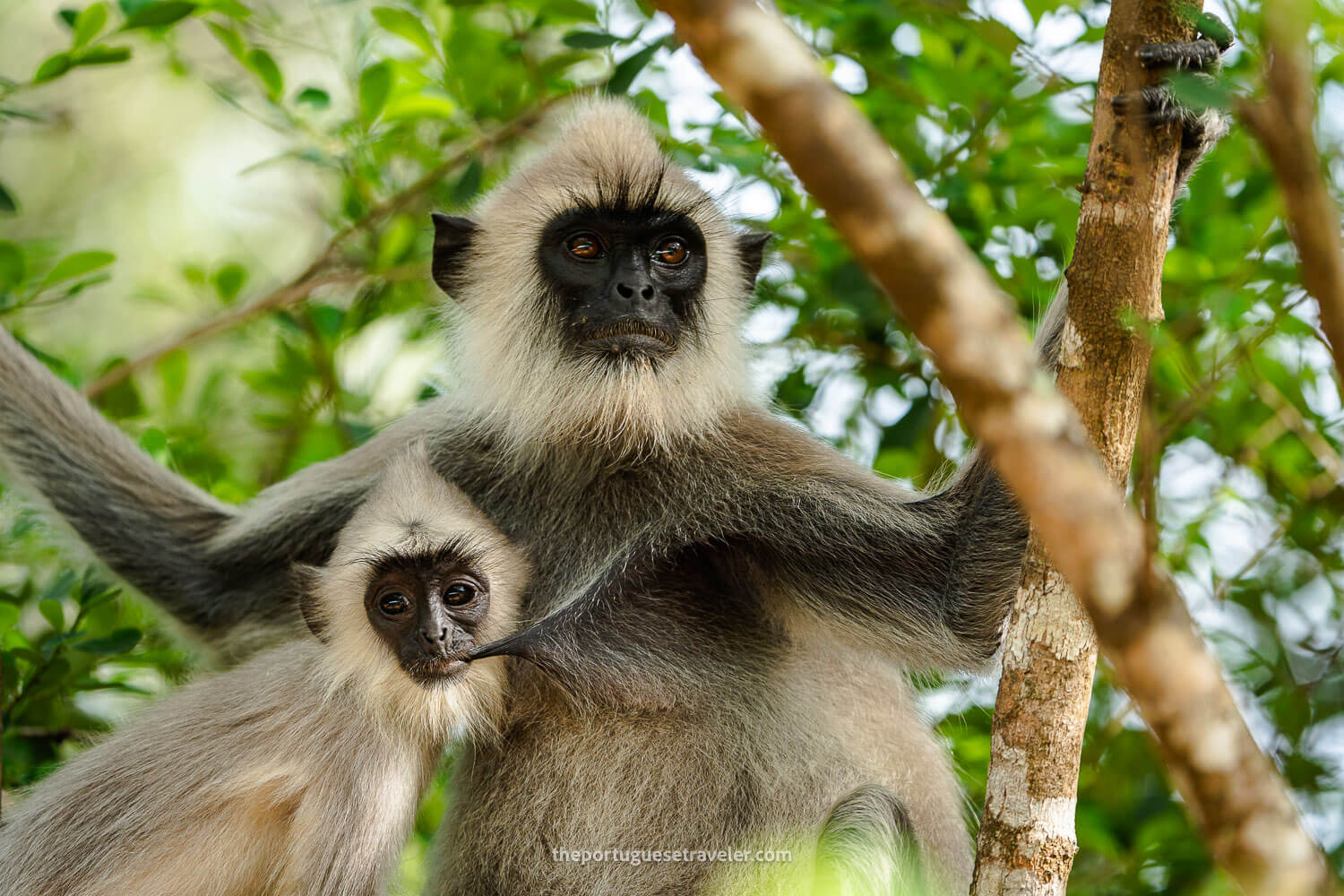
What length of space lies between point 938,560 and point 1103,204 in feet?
3.29

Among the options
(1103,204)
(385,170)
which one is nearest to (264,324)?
(385,170)

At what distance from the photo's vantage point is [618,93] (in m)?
3.94

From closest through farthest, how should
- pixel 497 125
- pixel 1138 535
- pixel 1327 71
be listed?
1. pixel 1138 535
2. pixel 1327 71
3. pixel 497 125

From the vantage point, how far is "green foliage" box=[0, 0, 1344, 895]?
12.1 ft

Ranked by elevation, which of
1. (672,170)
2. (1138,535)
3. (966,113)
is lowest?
(1138,535)

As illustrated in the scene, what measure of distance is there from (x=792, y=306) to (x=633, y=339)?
1487 millimetres

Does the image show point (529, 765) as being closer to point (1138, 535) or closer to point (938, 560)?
point (938, 560)

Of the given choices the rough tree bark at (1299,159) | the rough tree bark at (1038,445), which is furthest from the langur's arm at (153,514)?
the rough tree bark at (1299,159)

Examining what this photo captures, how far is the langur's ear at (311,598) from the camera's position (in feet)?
11.2

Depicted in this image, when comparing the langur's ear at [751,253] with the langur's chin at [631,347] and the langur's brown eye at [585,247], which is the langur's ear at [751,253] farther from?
the langur's chin at [631,347]

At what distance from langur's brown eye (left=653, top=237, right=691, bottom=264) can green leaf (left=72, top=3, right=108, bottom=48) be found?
1833 millimetres

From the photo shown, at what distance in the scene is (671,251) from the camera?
3.58m

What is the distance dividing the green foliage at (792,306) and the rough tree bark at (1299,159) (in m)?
1.89

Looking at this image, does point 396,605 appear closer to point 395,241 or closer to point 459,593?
point 459,593
